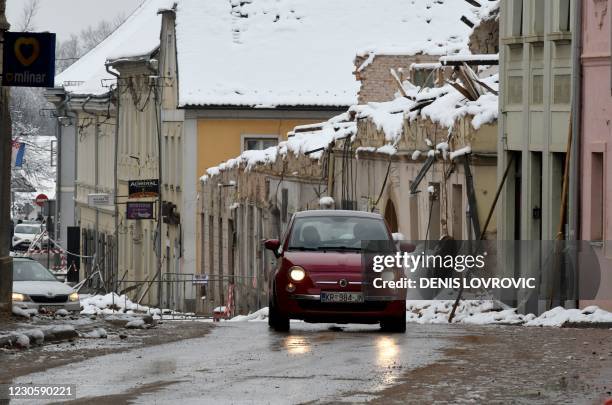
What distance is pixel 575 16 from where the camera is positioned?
2944cm

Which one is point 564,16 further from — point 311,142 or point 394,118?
point 311,142

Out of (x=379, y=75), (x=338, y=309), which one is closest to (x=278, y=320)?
(x=338, y=309)

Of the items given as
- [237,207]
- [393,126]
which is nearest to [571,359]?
[393,126]

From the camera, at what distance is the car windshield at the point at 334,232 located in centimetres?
2283

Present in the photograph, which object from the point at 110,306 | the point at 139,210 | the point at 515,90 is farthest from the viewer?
the point at 139,210

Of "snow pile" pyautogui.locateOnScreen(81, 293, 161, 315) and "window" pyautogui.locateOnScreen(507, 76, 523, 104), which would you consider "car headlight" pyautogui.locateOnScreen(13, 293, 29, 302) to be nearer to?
"window" pyautogui.locateOnScreen(507, 76, 523, 104)

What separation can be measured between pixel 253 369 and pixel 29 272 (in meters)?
22.7

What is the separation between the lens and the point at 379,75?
1834 inches

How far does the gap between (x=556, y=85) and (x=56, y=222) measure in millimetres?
61205

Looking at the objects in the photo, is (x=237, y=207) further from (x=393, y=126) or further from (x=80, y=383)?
(x=80, y=383)

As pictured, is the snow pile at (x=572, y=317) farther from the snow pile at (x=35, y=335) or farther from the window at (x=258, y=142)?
the window at (x=258, y=142)

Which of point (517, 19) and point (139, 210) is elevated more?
point (517, 19)

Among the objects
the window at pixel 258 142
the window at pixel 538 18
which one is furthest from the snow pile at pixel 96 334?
the window at pixel 258 142

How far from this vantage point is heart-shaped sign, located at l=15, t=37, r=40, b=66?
66.5ft
